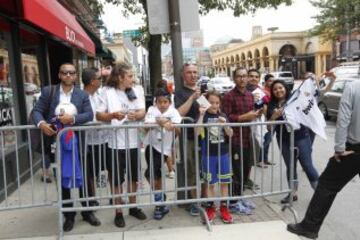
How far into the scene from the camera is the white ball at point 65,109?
494cm

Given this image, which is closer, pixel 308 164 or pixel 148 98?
pixel 308 164

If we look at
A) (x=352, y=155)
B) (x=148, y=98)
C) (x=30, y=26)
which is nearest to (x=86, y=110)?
(x=352, y=155)

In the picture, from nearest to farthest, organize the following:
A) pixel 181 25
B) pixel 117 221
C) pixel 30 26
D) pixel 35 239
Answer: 1. pixel 35 239
2. pixel 117 221
3. pixel 181 25
4. pixel 30 26

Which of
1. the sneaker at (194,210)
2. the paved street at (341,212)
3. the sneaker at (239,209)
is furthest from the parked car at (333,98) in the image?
the sneaker at (194,210)

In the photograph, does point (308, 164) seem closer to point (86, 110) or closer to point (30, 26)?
point (86, 110)

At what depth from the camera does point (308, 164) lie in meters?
5.92

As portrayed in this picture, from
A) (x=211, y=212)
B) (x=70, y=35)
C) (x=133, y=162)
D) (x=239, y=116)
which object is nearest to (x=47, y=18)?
(x=70, y=35)

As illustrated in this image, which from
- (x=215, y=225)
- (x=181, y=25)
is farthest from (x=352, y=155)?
(x=181, y=25)

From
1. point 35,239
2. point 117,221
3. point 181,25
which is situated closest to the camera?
point 35,239

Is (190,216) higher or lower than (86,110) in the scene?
lower

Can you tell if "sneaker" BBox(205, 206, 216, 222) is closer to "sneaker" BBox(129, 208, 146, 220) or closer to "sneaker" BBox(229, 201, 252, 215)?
"sneaker" BBox(229, 201, 252, 215)

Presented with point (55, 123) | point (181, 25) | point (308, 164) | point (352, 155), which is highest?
point (181, 25)

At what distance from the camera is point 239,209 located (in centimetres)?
559

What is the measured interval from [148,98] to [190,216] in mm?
7787
